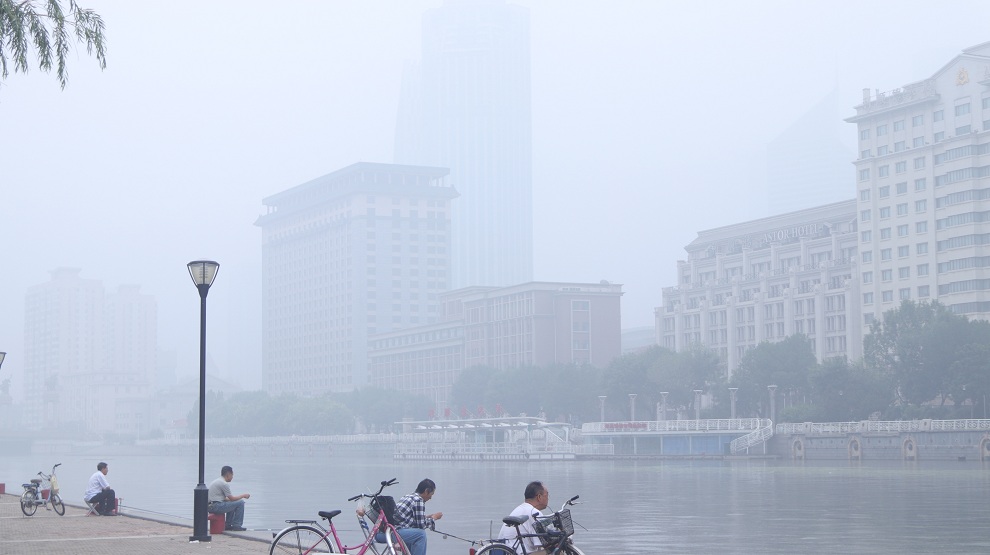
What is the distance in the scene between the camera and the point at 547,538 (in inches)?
Result: 658

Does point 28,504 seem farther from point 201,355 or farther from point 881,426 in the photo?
point 881,426

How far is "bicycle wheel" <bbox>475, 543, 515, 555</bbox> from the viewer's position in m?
16.8

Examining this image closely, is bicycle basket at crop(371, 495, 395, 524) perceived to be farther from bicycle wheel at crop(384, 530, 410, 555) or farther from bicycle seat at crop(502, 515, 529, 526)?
bicycle seat at crop(502, 515, 529, 526)

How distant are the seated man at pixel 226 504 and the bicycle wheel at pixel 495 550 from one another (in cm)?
1196

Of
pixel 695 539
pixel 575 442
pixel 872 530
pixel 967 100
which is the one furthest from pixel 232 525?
pixel 967 100

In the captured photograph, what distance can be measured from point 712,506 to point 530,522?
108 ft

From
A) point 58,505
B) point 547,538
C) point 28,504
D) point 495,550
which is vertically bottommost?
point 58,505

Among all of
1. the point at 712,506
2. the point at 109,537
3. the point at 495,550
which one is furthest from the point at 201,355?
the point at 712,506

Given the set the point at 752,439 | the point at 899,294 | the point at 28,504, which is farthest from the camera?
the point at 899,294

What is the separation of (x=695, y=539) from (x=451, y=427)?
113 m

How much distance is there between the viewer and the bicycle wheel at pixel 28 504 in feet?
111

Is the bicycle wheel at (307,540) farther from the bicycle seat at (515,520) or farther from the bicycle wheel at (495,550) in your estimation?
the bicycle seat at (515,520)

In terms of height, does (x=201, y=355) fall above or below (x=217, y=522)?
above

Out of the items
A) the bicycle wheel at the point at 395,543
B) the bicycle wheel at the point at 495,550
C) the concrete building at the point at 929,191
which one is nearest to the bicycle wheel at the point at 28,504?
the bicycle wheel at the point at 395,543
